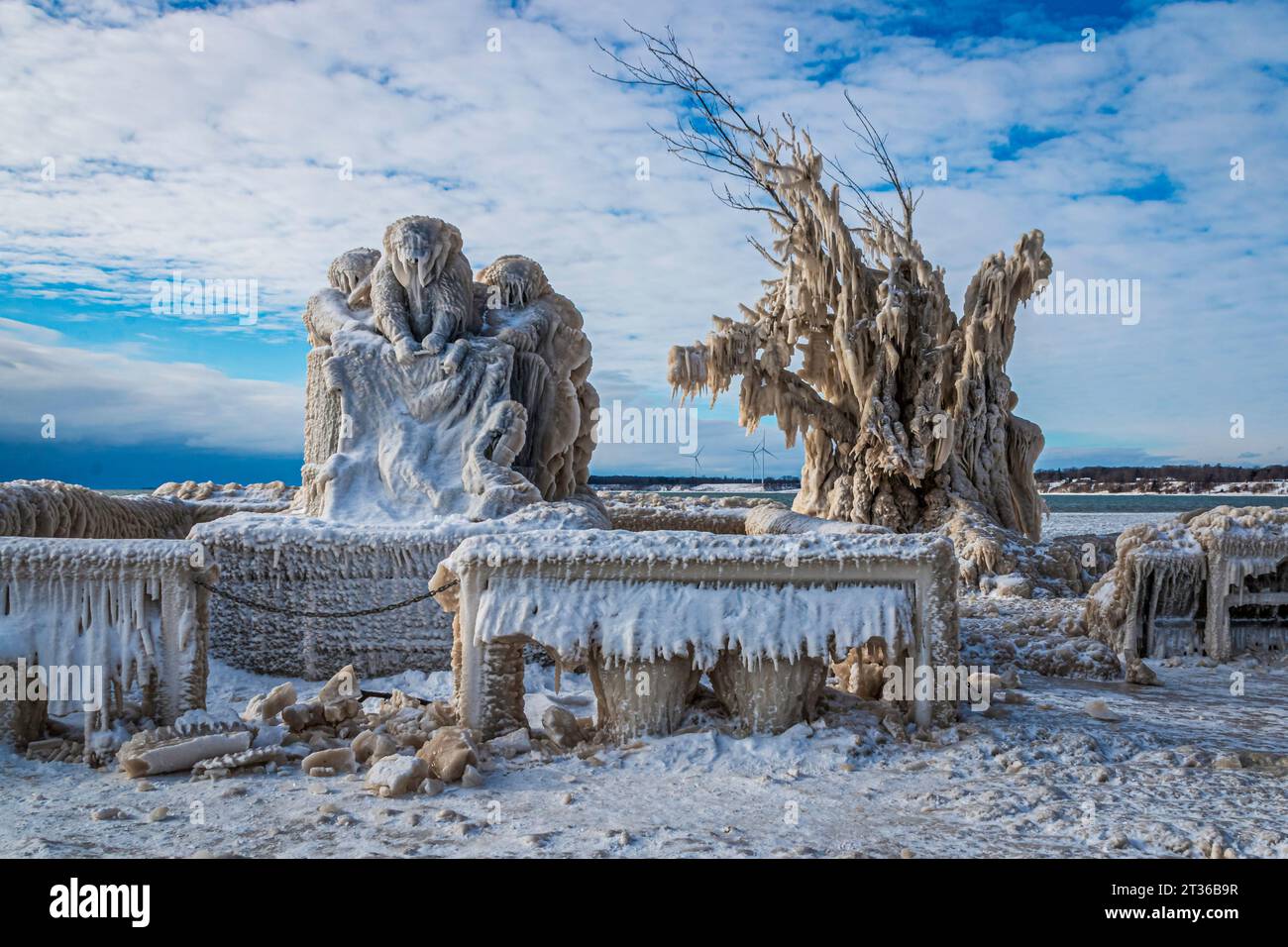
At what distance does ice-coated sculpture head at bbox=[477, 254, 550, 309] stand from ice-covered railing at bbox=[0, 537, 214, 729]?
4786mm

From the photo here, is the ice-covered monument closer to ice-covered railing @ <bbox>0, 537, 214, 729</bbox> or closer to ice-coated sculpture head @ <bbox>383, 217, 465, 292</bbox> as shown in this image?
ice-coated sculpture head @ <bbox>383, 217, 465, 292</bbox>

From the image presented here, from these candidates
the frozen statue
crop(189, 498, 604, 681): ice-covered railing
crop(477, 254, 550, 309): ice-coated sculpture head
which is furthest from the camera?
crop(477, 254, 550, 309): ice-coated sculpture head

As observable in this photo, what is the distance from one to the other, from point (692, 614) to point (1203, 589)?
4.81 meters

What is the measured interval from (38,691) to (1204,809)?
5233 millimetres

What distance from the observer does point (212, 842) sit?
3664 mm

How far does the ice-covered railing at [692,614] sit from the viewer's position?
4.82 meters

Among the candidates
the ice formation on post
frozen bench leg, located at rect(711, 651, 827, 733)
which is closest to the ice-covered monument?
frozen bench leg, located at rect(711, 651, 827, 733)

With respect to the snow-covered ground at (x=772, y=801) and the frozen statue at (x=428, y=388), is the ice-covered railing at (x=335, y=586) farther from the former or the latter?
the snow-covered ground at (x=772, y=801)

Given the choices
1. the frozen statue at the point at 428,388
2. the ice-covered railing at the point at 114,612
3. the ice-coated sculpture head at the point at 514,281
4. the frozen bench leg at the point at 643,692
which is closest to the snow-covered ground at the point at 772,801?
the frozen bench leg at the point at 643,692

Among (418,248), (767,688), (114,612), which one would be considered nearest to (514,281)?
(418,248)

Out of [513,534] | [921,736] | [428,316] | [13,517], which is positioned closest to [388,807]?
[513,534]

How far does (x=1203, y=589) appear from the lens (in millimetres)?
7551

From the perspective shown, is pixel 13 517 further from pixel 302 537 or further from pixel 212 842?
pixel 212 842

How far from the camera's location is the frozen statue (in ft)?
25.5
